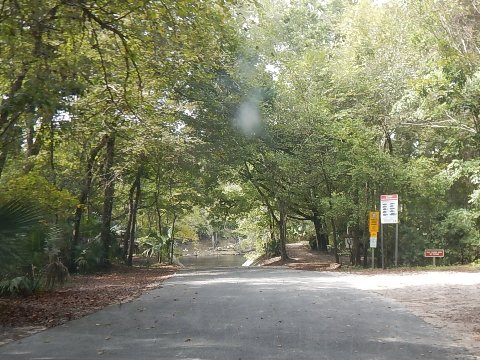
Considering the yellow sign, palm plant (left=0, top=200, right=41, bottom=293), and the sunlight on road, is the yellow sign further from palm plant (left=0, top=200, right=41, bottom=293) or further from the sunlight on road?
palm plant (left=0, top=200, right=41, bottom=293)

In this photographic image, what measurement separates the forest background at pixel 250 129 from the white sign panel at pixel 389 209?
145 cm

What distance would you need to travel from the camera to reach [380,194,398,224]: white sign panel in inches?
733

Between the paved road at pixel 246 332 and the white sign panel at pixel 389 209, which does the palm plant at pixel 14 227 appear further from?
the white sign panel at pixel 389 209

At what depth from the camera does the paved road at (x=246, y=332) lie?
6.09 meters

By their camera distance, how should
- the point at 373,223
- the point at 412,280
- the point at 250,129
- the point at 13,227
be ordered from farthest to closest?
the point at 250,129, the point at 373,223, the point at 412,280, the point at 13,227

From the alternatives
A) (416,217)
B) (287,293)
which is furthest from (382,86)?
(287,293)

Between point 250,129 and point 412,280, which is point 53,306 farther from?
point 250,129

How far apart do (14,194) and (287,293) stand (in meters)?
7.00

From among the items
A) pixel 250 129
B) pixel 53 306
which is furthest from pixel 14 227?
pixel 250 129

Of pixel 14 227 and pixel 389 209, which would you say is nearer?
pixel 14 227

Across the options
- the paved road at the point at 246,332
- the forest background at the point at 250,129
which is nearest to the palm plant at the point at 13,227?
the paved road at the point at 246,332

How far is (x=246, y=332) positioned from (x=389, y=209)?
501 inches

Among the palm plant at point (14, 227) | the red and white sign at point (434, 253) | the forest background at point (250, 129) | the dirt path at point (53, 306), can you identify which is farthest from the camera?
the red and white sign at point (434, 253)

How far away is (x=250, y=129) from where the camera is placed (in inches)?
942
